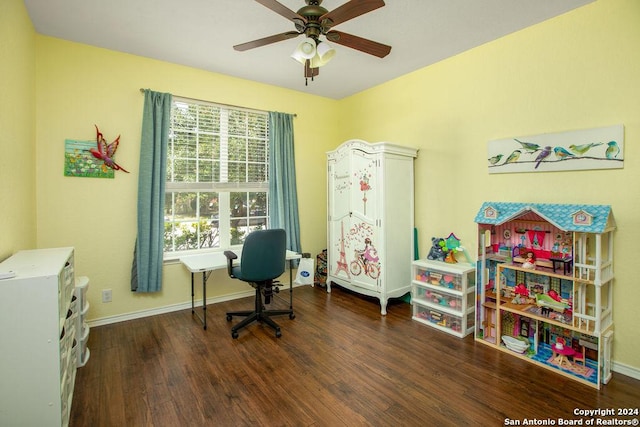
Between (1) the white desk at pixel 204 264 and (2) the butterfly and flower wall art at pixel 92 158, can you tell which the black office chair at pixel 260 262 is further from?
(2) the butterfly and flower wall art at pixel 92 158

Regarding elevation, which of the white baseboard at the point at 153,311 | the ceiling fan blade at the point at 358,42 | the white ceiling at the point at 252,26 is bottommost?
the white baseboard at the point at 153,311

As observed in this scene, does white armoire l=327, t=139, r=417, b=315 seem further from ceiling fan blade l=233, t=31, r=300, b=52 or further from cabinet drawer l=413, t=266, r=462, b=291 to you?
ceiling fan blade l=233, t=31, r=300, b=52

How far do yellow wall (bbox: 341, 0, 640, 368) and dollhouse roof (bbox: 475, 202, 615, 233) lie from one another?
0.13m

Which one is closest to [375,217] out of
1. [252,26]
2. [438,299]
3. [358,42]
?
[438,299]

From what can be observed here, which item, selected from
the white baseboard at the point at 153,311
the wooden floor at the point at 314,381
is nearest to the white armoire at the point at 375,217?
the wooden floor at the point at 314,381

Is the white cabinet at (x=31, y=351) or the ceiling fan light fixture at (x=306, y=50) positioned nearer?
the white cabinet at (x=31, y=351)

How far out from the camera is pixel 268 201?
13.6 ft

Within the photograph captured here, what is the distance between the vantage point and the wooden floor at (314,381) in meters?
1.83

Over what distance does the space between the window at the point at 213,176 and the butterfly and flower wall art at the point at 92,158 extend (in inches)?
20.8

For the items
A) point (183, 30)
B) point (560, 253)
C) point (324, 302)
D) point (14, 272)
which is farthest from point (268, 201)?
point (560, 253)

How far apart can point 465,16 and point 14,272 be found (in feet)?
11.1

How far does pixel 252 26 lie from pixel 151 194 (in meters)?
1.90

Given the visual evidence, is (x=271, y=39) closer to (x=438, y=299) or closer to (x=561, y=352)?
(x=438, y=299)

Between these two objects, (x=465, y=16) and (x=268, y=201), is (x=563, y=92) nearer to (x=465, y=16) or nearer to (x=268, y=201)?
(x=465, y=16)
